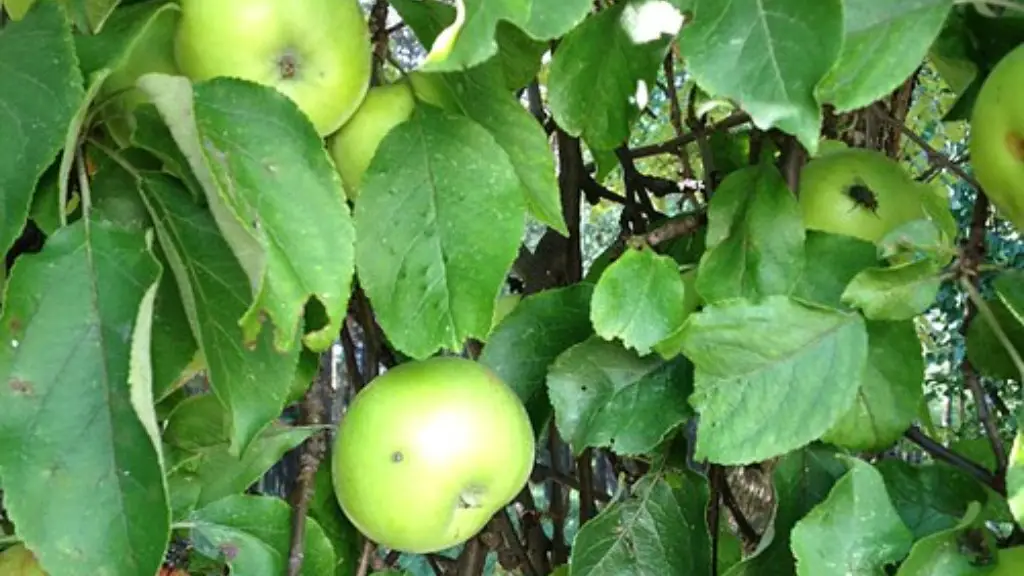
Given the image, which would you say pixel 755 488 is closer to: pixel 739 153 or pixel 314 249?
pixel 739 153

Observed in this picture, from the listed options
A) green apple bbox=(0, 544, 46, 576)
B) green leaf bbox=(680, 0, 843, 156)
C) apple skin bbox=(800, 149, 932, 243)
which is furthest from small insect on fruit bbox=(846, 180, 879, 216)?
green apple bbox=(0, 544, 46, 576)

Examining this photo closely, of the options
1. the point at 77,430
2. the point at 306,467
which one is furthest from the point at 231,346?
the point at 306,467

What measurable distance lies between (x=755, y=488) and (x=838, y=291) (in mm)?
839

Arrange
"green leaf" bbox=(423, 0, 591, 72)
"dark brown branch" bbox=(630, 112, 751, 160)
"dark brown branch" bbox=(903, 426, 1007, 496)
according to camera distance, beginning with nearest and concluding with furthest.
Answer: "green leaf" bbox=(423, 0, 591, 72), "dark brown branch" bbox=(903, 426, 1007, 496), "dark brown branch" bbox=(630, 112, 751, 160)

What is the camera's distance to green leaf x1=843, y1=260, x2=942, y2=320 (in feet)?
1.70

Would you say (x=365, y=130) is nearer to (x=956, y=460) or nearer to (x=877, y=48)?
(x=877, y=48)

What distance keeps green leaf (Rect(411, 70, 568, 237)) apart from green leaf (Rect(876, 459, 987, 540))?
0.75 feet

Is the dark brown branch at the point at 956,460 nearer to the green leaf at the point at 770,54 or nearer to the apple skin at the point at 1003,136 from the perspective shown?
the apple skin at the point at 1003,136

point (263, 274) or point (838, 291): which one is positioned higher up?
point (263, 274)

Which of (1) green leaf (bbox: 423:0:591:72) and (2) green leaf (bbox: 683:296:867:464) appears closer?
(1) green leaf (bbox: 423:0:591:72)

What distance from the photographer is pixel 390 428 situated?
0.54m

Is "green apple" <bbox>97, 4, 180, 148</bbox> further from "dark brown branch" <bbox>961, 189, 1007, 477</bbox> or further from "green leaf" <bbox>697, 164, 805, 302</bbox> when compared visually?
"dark brown branch" <bbox>961, 189, 1007, 477</bbox>

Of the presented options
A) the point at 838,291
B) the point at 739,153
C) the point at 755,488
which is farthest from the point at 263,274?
the point at 755,488

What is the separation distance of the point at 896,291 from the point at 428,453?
0.78ft
